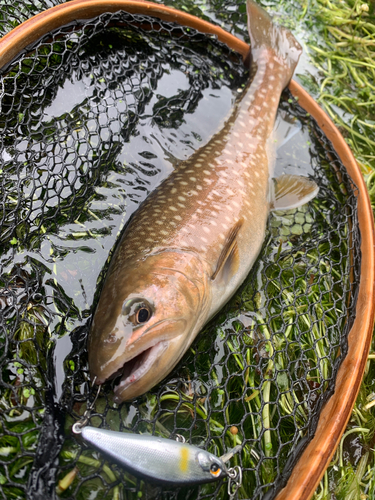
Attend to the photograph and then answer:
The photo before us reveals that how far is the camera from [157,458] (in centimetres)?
195

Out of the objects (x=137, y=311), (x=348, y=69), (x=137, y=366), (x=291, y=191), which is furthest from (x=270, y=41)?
(x=137, y=366)

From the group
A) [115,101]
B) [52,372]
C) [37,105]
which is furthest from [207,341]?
[37,105]

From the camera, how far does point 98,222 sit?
2.99 meters

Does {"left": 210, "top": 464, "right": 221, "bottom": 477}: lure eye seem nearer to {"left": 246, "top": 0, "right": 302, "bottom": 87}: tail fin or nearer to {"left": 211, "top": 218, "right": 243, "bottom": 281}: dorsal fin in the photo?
{"left": 211, "top": 218, "right": 243, "bottom": 281}: dorsal fin

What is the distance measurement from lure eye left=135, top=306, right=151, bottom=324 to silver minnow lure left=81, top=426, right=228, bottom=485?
24.5 inches

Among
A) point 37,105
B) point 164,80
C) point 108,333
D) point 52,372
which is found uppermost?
point 164,80

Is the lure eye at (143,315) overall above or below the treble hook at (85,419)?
above

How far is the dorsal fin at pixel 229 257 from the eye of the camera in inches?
107

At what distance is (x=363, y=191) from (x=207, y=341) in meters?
1.88

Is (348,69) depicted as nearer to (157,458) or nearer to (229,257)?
(229,257)

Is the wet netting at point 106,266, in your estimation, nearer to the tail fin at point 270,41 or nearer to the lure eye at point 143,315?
the tail fin at point 270,41

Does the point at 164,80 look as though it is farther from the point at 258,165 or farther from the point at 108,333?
the point at 108,333

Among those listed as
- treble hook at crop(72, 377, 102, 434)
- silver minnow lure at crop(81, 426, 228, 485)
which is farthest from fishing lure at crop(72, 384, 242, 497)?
treble hook at crop(72, 377, 102, 434)

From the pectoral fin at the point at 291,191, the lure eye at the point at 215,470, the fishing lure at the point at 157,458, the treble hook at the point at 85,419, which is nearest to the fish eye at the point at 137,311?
the treble hook at the point at 85,419
